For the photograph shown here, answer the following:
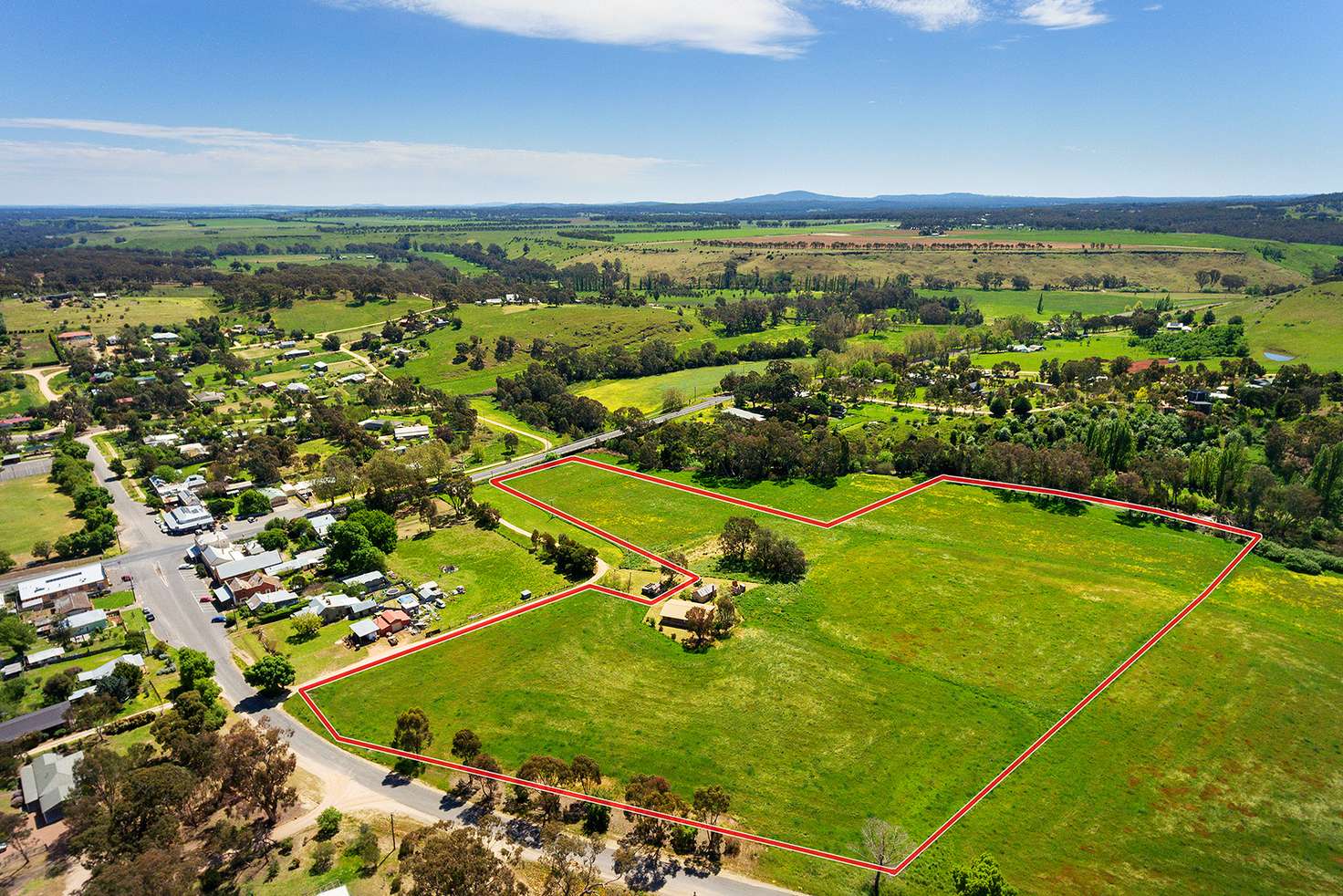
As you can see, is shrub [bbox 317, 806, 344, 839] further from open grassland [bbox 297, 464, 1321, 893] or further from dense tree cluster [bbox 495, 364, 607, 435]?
dense tree cluster [bbox 495, 364, 607, 435]

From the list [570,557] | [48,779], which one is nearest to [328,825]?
[48,779]

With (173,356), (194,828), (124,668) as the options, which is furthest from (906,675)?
(173,356)

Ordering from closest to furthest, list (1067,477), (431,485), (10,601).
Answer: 1. (10,601)
2. (1067,477)
3. (431,485)

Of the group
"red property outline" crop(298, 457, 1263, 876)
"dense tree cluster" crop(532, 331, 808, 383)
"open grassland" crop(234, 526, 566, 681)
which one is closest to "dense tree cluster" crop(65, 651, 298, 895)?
"red property outline" crop(298, 457, 1263, 876)

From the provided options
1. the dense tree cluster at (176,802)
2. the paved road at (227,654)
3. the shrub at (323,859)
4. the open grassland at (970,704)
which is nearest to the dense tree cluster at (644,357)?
the paved road at (227,654)

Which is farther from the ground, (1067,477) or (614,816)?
(1067,477)

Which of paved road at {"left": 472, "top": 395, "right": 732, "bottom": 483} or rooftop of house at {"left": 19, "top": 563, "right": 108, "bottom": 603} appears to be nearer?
rooftop of house at {"left": 19, "top": 563, "right": 108, "bottom": 603}

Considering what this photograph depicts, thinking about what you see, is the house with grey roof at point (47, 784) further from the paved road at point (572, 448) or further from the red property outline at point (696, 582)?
the paved road at point (572, 448)

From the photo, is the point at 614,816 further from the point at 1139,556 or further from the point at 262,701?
the point at 1139,556

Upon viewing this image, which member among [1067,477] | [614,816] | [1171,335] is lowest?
[614,816]
